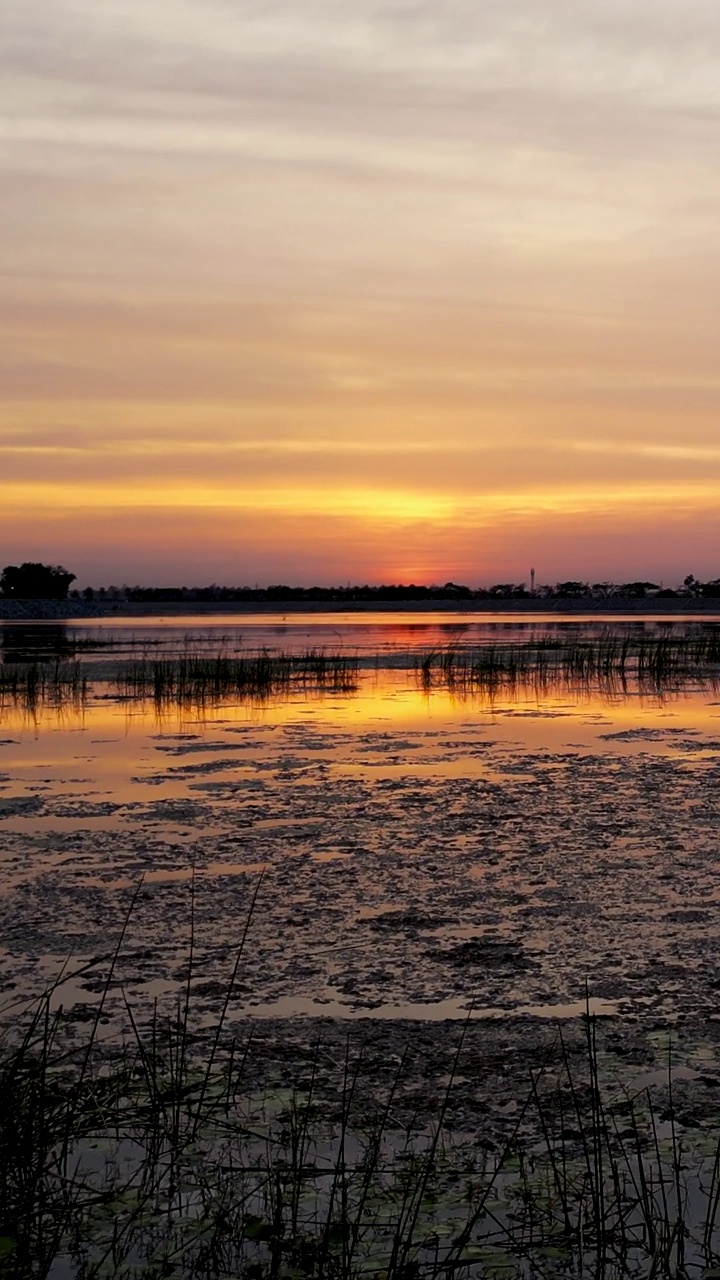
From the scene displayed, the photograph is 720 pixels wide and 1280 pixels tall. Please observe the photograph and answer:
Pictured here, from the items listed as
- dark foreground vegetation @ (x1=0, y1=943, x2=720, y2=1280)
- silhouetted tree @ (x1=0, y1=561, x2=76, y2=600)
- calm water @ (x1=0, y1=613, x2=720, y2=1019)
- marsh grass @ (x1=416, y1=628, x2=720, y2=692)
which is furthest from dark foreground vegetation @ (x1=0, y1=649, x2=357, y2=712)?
silhouetted tree @ (x1=0, y1=561, x2=76, y2=600)

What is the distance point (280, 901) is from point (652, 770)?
22.9 ft

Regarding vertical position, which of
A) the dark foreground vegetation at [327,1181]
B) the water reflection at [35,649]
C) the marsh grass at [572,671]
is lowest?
the dark foreground vegetation at [327,1181]

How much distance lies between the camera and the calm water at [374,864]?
637 cm

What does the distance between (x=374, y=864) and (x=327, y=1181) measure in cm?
495

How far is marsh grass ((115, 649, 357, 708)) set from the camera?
79.6ft

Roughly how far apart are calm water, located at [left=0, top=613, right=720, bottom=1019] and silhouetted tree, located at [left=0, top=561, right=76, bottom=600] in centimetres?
10077

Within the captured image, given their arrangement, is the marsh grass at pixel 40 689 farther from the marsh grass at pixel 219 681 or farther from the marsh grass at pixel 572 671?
the marsh grass at pixel 572 671

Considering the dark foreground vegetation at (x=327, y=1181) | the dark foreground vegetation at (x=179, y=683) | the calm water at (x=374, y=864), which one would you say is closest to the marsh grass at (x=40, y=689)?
the dark foreground vegetation at (x=179, y=683)

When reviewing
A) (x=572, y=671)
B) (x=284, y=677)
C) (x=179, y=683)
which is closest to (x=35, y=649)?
(x=284, y=677)

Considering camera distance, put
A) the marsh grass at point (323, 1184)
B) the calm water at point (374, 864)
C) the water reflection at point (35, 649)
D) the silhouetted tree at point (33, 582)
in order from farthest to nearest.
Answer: the silhouetted tree at point (33, 582) < the water reflection at point (35, 649) < the calm water at point (374, 864) < the marsh grass at point (323, 1184)

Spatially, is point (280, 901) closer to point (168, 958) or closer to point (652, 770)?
point (168, 958)

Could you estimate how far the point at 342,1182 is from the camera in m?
3.97

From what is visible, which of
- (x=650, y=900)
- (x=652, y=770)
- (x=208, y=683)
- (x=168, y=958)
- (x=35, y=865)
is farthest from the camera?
(x=208, y=683)

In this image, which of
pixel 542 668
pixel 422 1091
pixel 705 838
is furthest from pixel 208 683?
pixel 422 1091
